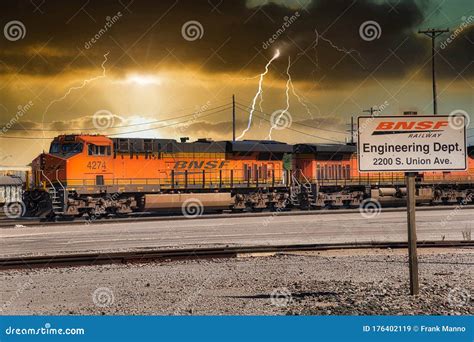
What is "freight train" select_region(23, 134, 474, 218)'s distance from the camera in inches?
1106

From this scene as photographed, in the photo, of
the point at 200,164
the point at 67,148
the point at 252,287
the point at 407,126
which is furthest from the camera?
the point at 200,164

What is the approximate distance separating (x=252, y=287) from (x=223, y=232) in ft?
39.5

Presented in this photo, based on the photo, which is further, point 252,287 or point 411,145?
point 252,287

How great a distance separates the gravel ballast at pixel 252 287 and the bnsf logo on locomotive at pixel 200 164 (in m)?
16.6

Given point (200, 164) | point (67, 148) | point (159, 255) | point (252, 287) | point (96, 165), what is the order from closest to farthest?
point (252, 287), point (159, 255), point (67, 148), point (96, 165), point (200, 164)

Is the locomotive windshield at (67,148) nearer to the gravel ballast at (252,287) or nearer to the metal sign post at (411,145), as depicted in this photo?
the gravel ballast at (252,287)

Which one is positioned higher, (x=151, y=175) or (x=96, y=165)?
(x=96, y=165)

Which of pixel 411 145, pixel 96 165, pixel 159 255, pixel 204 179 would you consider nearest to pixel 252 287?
pixel 411 145

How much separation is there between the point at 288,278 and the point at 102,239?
10530mm

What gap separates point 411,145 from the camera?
341 inches

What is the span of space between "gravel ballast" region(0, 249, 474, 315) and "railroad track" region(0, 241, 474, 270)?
2.46 feet

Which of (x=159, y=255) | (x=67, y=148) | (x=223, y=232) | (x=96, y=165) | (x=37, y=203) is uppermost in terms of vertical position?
(x=67, y=148)

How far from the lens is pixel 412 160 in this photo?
28.4 ft

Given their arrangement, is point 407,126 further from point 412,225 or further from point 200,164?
point 200,164
